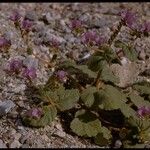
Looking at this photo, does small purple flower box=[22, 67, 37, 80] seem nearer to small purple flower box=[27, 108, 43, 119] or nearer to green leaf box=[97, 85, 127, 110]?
small purple flower box=[27, 108, 43, 119]

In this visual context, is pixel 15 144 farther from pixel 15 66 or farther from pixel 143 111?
pixel 143 111

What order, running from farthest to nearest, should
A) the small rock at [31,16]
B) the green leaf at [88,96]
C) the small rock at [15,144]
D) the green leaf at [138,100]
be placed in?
the small rock at [31,16]
the green leaf at [138,100]
the green leaf at [88,96]
the small rock at [15,144]

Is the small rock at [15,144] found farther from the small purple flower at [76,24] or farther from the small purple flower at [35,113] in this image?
the small purple flower at [76,24]

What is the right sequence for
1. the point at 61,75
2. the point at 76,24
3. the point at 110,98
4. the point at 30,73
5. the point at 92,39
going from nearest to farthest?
the point at 110,98
the point at 30,73
the point at 61,75
the point at 92,39
the point at 76,24

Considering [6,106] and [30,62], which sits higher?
[30,62]

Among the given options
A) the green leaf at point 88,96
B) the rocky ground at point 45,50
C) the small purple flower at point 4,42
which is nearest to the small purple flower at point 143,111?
the green leaf at point 88,96

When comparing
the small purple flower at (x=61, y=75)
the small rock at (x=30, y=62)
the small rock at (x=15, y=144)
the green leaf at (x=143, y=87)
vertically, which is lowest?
the small rock at (x=15, y=144)

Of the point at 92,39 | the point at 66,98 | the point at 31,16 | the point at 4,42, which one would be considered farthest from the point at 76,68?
the point at 31,16
